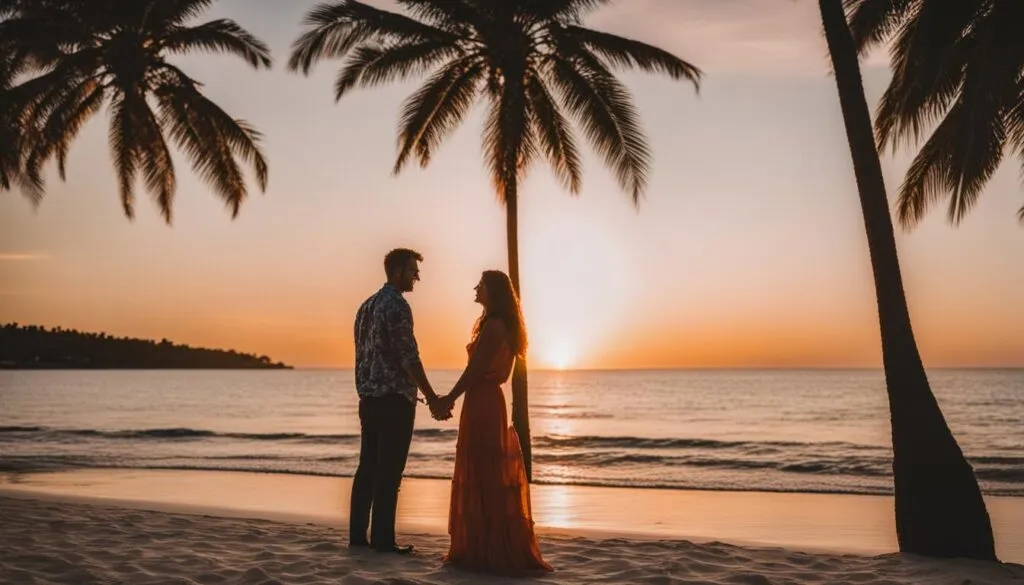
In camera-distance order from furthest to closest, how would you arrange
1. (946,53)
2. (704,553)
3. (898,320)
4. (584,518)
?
(584,518) < (946,53) < (898,320) < (704,553)

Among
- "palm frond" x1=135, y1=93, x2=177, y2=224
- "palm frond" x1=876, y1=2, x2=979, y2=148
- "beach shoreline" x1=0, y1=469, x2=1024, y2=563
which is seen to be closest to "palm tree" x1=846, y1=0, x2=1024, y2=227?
"palm frond" x1=876, y1=2, x2=979, y2=148

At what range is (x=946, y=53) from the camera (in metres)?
10.6

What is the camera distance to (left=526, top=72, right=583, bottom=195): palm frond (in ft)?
53.0

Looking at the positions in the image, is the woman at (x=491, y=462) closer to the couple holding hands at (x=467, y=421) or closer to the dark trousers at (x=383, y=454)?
the couple holding hands at (x=467, y=421)

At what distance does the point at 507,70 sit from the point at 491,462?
33.8ft

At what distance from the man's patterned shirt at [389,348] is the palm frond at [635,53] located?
9733 mm

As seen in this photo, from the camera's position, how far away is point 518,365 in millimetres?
16266

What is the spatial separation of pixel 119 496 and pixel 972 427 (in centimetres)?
4013

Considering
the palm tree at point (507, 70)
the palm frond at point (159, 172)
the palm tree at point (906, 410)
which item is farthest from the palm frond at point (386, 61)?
the palm tree at point (906, 410)

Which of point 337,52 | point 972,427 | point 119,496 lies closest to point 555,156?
point 337,52

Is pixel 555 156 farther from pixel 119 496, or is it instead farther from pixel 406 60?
pixel 119 496

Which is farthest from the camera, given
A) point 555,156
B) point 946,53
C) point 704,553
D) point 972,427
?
point 972,427

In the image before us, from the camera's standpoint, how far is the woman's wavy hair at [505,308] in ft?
21.5

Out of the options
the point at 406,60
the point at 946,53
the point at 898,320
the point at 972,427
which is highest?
the point at 406,60
